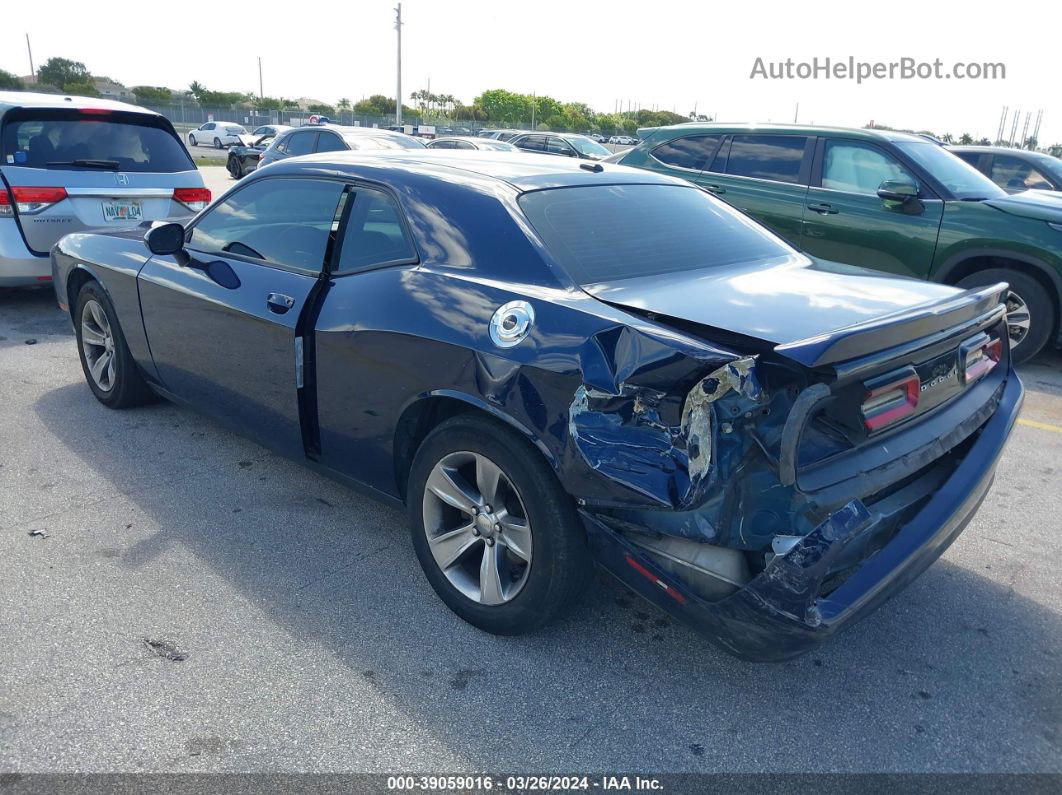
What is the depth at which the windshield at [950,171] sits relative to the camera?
22.9 ft

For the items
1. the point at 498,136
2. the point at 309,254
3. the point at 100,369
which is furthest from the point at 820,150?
the point at 498,136

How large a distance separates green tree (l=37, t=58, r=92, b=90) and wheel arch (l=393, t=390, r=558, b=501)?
280 feet

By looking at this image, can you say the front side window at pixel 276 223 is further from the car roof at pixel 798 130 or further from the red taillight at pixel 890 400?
the car roof at pixel 798 130

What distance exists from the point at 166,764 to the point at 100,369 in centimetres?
339

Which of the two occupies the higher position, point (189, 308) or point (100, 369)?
point (189, 308)

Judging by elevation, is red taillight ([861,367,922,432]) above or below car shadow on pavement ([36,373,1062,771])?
above

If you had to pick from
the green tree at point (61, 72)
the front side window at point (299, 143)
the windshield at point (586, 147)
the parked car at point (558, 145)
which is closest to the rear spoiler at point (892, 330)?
the front side window at point (299, 143)

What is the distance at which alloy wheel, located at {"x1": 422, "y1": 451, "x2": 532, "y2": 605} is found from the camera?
279cm

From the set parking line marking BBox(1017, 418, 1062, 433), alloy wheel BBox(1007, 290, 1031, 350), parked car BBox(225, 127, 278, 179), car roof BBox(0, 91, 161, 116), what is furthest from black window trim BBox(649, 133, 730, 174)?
parked car BBox(225, 127, 278, 179)

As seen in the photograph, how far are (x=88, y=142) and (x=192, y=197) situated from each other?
909mm

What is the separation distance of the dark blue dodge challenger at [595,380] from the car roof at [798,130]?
13.9ft

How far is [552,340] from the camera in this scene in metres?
2.55

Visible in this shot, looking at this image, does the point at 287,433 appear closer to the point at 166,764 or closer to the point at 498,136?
the point at 166,764

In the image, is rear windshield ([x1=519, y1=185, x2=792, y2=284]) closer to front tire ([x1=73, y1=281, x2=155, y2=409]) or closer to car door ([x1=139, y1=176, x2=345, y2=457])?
car door ([x1=139, y1=176, x2=345, y2=457])
